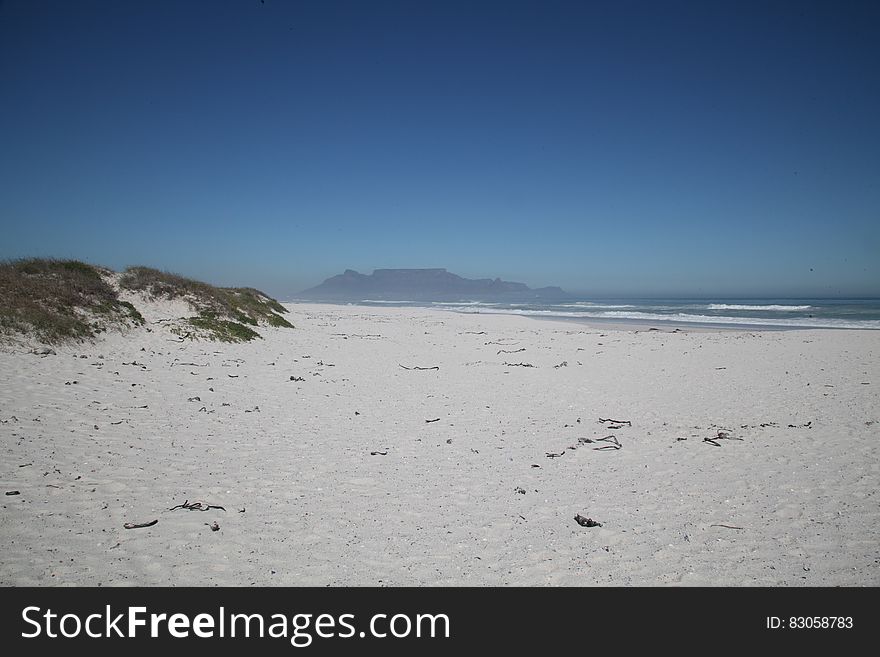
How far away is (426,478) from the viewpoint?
5234 millimetres

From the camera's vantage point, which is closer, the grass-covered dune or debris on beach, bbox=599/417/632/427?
debris on beach, bbox=599/417/632/427

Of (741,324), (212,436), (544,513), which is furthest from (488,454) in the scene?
(741,324)

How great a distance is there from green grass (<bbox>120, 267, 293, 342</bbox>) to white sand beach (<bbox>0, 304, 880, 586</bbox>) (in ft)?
15.6

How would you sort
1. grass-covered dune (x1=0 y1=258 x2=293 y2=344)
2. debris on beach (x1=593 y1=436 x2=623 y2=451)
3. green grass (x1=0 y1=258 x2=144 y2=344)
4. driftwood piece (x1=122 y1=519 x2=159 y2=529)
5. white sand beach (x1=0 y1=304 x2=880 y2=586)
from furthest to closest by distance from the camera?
1. grass-covered dune (x1=0 y1=258 x2=293 y2=344)
2. green grass (x1=0 y1=258 x2=144 y2=344)
3. debris on beach (x1=593 y1=436 x2=623 y2=451)
4. driftwood piece (x1=122 y1=519 x2=159 y2=529)
5. white sand beach (x1=0 y1=304 x2=880 y2=586)

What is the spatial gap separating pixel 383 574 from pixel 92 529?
2.63 meters

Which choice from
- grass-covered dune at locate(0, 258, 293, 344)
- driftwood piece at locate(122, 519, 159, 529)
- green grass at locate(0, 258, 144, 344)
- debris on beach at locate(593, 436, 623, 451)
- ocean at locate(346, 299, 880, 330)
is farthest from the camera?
ocean at locate(346, 299, 880, 330)

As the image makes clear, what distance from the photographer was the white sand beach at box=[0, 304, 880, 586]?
348 centimetres

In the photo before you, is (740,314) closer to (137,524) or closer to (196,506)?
(196,506)

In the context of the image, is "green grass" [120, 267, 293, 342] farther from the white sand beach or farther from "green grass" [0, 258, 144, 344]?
the white sand beach

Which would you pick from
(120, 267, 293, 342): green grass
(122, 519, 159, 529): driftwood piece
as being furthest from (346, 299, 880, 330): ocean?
(122, 519, 159, 529): driftwood piece

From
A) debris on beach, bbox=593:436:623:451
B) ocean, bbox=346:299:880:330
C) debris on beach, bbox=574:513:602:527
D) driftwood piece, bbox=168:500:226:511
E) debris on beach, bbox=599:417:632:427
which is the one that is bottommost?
debris on beach, bbox=574:513:602:527

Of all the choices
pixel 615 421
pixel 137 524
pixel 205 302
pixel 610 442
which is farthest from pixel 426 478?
pixel 205 302

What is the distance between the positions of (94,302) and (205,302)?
4.70 metres

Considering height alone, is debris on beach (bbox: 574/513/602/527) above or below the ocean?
Result: below
